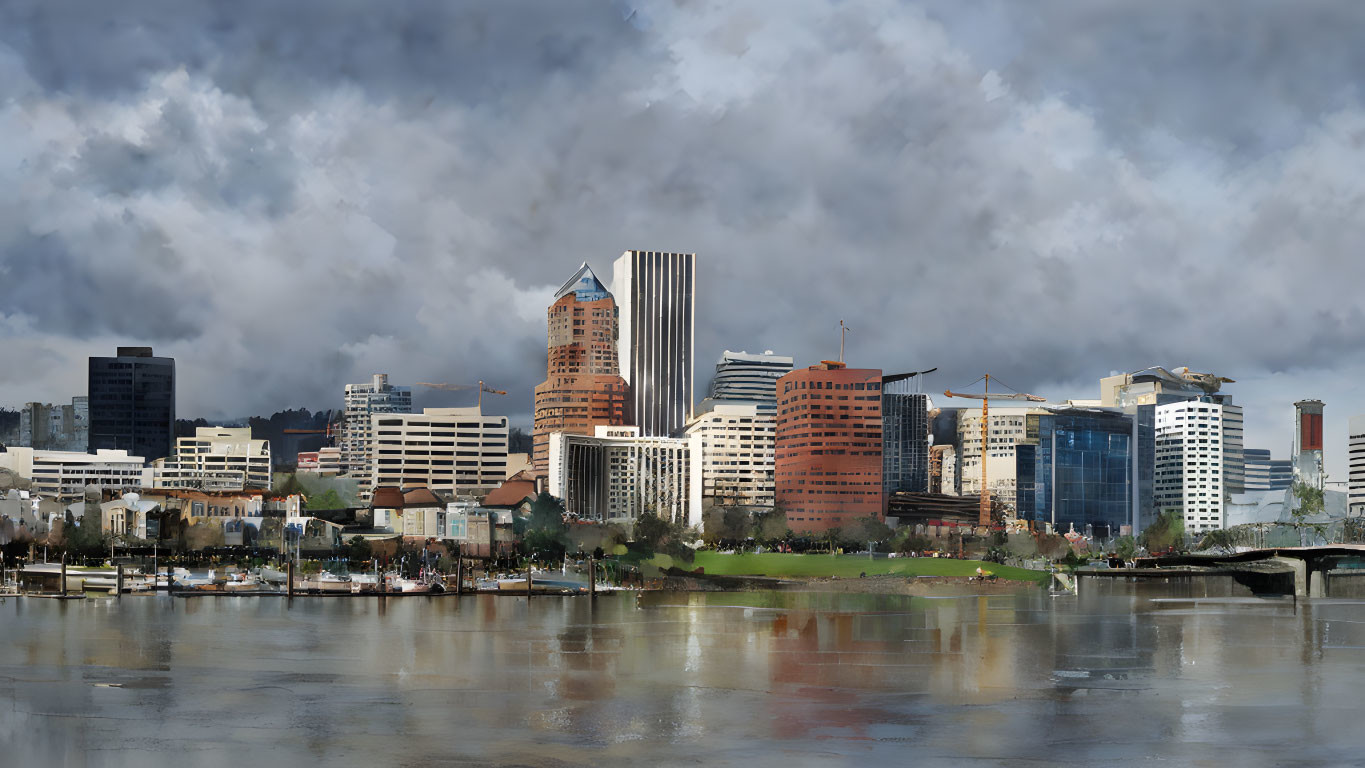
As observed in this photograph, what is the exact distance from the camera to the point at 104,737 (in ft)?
162

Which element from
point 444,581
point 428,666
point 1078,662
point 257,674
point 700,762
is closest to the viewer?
point 700,762

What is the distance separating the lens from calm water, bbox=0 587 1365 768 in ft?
155

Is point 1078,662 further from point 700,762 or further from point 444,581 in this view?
point 444,581

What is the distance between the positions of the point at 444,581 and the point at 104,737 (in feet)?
464

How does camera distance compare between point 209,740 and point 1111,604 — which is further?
point 1111,604

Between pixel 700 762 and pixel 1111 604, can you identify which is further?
pixel 1111 604

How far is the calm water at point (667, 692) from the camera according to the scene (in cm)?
4712

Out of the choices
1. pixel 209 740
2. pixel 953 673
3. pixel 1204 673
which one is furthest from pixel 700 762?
pixel 1204 673

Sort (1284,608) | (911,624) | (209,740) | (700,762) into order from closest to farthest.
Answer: (700,762) < (209,740) < (911,624) < (1284,608)

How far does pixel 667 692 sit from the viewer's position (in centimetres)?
6341

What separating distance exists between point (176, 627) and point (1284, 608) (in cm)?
12298

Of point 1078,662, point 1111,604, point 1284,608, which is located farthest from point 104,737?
point 1284,608

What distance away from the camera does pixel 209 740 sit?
159ft

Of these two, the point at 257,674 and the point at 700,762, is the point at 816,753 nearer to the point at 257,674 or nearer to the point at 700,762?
the point at 700,762
